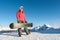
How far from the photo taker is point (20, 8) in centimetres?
1068

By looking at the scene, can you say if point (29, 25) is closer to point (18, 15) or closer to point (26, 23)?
point (26, 23)

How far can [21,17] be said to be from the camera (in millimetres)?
10664

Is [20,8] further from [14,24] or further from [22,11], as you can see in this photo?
[14,24]

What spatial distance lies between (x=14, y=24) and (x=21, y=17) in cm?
62

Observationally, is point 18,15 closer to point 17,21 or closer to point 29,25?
point 17,21

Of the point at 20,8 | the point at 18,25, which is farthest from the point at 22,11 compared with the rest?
the point at 18,25

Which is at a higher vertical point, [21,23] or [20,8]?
[20,8]

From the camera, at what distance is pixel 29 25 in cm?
1129

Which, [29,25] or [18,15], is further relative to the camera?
[29,25]

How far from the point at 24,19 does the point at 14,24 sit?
0.84 m

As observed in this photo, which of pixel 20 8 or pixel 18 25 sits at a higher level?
pixel 20 8

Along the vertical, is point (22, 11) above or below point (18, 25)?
above

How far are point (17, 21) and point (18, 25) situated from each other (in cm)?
28

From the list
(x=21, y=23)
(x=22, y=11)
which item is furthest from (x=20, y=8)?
(x=21, y=23)
